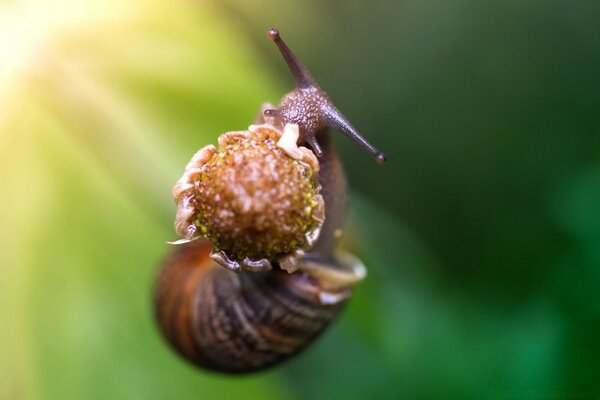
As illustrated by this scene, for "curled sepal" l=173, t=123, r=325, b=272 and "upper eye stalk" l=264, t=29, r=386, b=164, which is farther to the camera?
"upper eye stalk" l=264, t=29, r=386, b=164

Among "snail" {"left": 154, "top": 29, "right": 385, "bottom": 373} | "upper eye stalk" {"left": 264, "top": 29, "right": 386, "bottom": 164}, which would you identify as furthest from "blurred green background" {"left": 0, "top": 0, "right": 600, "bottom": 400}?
"upper eye stalk" {"left": 264, "top": 29, "right": 386, "bottom": 164}

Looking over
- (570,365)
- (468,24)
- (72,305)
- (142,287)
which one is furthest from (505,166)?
(72,305)

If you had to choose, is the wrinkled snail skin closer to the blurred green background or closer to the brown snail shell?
the brown snail shell

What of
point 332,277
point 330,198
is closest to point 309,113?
point 330,198

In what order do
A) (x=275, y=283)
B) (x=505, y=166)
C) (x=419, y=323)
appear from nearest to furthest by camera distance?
(x=275, y=283) < (x=419, y=323) < (x=505, y=166)

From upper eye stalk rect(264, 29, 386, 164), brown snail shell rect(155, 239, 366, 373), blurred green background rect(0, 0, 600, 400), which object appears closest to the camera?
upper eye stalk rect(264, 29, 386, 164)

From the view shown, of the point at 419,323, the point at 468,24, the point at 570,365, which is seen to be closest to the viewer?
the point at 570,365

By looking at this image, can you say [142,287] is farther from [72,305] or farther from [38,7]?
[38,7]
